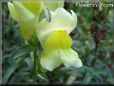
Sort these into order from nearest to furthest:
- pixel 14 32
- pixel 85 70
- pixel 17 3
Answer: pixel 17 3 < pixel 85 70 < pixel 14 32

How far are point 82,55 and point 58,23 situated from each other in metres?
0.44

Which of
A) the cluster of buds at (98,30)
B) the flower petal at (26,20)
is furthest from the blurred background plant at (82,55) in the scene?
the flower petal at (26,20)

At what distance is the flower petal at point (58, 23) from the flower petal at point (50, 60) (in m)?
0.03

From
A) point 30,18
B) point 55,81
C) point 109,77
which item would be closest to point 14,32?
point 55,81

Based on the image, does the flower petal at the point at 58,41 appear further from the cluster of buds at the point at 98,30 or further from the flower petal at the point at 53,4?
the cluster of buds at the point at 98,30

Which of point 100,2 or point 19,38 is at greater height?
point 100,2

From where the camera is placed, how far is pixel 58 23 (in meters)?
0.57

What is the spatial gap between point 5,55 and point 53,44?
405 millimetres

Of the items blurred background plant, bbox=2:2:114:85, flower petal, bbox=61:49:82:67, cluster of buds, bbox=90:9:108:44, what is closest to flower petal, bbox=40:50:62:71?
flower petal, bbox=61:49:82:67

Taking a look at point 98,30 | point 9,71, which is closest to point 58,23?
point 9,71

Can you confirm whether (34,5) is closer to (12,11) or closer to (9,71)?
(12,11)

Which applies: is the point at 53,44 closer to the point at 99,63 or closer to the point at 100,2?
the point at 100,2

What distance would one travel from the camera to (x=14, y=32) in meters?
1.06

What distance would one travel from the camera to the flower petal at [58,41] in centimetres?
58
